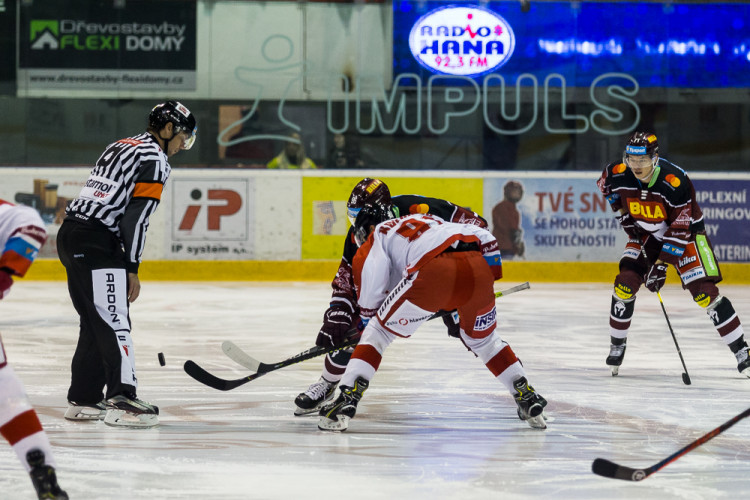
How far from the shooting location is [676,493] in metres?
2.72

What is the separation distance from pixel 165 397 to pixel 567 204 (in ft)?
21.9

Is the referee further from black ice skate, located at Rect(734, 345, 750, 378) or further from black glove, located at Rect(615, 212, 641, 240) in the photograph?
black ice skate, located at Rect(734, 345, 750, 378)

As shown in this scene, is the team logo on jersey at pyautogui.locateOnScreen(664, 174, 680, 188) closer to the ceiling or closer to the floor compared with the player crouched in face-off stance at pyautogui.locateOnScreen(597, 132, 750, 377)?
closer to the ceiling

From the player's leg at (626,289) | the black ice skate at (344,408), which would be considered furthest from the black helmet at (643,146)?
the black ice skate at (344,408)

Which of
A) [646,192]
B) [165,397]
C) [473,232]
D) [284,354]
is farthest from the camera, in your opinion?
[284,354]

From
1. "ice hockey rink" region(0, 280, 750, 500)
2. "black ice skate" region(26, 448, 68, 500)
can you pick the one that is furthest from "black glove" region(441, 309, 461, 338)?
"black ice skate" region(26, 448, 68, 500)

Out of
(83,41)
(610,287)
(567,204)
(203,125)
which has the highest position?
(83,41)

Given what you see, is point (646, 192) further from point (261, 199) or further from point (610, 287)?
point (261, 199)

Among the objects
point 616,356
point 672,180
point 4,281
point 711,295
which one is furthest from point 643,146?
point 4,281

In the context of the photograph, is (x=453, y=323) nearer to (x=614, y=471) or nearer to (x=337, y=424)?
(x=337, y=424)

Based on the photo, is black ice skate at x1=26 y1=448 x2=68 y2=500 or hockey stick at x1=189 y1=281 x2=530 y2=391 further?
hockey stick at x1=189 y1=281 x2=530 y2=391

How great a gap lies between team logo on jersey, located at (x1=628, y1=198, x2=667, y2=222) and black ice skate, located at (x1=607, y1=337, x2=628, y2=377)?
0.58 meters

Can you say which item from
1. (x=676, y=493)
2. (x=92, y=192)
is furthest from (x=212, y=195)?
(x=676, y=493)

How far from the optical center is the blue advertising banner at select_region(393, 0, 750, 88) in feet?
34.9
